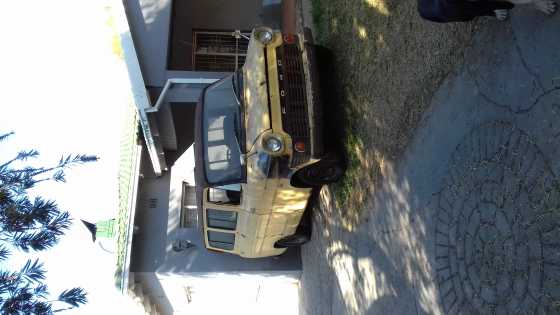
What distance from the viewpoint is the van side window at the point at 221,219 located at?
916 cm

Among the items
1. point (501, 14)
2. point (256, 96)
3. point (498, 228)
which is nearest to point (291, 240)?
point (256, 96)

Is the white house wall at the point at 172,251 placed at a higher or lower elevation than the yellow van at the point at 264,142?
lower

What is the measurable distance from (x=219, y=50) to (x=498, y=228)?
32.2 feet

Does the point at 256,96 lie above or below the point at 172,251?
above

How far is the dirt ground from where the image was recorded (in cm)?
574

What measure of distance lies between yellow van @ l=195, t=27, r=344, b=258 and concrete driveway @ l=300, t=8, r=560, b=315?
149 cm

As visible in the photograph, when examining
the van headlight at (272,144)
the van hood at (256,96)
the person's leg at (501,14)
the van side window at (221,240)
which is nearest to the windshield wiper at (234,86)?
the van hood at (256,96)

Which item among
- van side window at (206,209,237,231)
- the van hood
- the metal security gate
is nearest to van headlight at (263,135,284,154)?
the van hood

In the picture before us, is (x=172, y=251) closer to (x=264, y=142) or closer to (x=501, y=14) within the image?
(x=264, y=142)

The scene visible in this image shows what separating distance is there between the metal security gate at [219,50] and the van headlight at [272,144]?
5690 millimetres

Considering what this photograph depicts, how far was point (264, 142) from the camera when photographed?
7.30 meters

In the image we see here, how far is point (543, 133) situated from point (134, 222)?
9.12 m

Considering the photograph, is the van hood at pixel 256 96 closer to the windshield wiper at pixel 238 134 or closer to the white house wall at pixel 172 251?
the windshield wiper at pixel 238 134

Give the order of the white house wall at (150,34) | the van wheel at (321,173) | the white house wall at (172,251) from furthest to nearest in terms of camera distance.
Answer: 1. the white house wall at (172,251)
2. the white house wall at (150,34)
3. the van wheel at (321,173)
